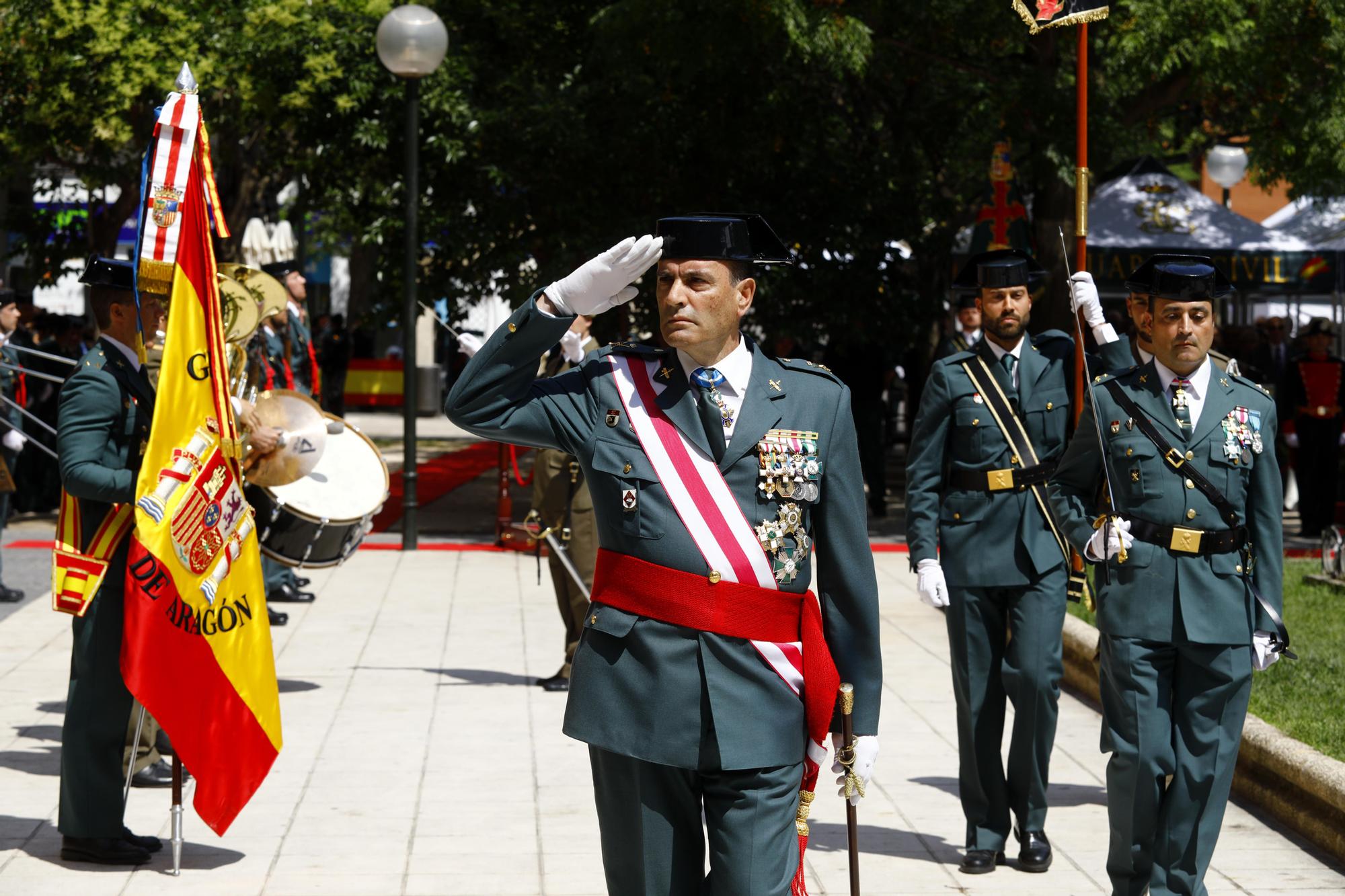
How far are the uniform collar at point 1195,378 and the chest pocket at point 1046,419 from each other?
1.11 m

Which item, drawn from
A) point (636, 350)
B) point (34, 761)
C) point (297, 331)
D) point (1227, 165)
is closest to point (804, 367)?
point (636, 350)

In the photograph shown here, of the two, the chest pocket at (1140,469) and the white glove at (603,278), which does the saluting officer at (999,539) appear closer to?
the chest pocket at (1140,469)

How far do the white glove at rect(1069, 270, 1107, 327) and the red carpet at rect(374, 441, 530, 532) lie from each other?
10881mm

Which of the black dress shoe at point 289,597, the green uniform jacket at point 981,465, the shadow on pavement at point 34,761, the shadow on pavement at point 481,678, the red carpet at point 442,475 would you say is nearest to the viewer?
the green uniform jacket at point 981,465

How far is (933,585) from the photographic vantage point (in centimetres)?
655

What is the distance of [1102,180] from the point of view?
18516 millimetres

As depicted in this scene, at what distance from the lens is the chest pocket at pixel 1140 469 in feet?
18.7

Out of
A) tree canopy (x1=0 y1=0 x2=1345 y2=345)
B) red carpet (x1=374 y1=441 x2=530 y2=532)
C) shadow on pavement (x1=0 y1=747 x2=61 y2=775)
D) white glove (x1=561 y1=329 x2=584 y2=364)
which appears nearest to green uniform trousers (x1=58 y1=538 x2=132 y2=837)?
shadow on pavement (x1=0 y1=747 x2=61 y2=775)

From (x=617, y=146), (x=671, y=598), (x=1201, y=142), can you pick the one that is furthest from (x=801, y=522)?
(x=1201, y=142)

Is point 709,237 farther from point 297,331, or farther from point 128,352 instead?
point 297,331

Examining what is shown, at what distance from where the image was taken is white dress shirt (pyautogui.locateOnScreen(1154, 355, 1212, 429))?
5.73 metres

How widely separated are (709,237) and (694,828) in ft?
4.26

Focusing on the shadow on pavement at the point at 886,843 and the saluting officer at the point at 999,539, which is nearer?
the saluting officer at the point at 999,539

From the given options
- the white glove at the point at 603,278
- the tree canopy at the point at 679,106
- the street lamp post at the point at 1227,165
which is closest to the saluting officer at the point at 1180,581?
the white glove at the point at 603,278
